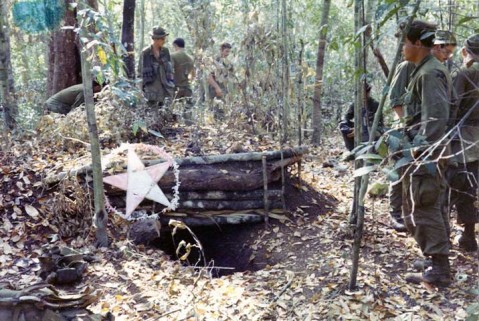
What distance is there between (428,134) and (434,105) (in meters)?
0.22

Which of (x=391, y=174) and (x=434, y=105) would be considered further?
(x=434, y=105)

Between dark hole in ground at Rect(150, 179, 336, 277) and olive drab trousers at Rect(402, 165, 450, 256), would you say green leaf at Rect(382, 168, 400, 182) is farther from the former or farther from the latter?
dark hole in ground at Rect(150, 179, 336, 277)

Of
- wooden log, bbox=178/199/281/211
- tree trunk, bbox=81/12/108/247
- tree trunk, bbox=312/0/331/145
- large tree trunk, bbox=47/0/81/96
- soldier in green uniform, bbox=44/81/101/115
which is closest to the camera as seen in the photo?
tree trunk, bbox=81/12/108/247

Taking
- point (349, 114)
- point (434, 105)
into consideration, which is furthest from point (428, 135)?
point (349, 114)

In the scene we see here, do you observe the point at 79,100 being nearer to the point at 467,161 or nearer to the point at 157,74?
the point at 157,74

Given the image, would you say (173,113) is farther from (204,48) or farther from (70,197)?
(70,197)

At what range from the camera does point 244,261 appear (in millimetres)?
5398

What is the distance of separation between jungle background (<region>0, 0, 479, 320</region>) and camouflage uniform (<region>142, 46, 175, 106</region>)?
38cm

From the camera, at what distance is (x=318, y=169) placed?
25.5ft

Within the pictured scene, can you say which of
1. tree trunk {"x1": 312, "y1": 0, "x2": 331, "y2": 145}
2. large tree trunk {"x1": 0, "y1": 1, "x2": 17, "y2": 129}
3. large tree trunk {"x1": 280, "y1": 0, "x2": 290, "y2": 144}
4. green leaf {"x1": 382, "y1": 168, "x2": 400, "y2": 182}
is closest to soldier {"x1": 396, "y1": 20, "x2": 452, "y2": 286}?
green leaf {"x1": 382, "y1": 168, "x2": 400, "y2": 182}

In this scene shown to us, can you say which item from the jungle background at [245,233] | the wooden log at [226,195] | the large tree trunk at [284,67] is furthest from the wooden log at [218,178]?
the large tree trunk at [284,67]

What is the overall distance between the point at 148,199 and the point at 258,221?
127cm

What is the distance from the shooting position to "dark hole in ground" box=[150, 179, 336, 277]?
5.34 m

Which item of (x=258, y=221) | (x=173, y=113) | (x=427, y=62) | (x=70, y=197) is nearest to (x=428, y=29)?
(x=427, y=62)
